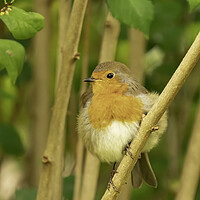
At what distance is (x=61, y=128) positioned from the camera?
1879 millimetres

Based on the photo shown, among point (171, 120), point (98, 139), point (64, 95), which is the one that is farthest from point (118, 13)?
point (171, 120)

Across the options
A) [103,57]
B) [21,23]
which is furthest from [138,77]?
[21,23]

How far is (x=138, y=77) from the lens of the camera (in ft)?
8.76

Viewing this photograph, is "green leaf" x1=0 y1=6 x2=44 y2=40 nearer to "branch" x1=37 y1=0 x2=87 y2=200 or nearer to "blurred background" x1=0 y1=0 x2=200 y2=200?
"branch" x1=37 y1=0 x2=87 y2=200

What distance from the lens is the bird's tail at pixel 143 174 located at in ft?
7.77

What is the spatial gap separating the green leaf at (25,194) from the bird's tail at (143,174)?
568mm

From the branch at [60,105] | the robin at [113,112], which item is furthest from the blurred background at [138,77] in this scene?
the branch at [60,105]

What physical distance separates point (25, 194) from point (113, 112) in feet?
2.55

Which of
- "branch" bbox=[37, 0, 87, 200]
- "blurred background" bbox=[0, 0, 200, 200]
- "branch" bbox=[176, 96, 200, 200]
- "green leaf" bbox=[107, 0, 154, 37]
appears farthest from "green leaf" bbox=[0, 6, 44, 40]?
"branch" bbox=[176, 96, 200, 200]

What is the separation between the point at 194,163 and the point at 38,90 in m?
1.10

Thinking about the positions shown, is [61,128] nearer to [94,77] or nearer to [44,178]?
[44,178]

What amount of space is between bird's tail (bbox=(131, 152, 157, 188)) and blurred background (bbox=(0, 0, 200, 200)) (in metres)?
0.47

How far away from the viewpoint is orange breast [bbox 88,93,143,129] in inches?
82.4

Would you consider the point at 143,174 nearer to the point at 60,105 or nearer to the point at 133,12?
the point at 60,105
